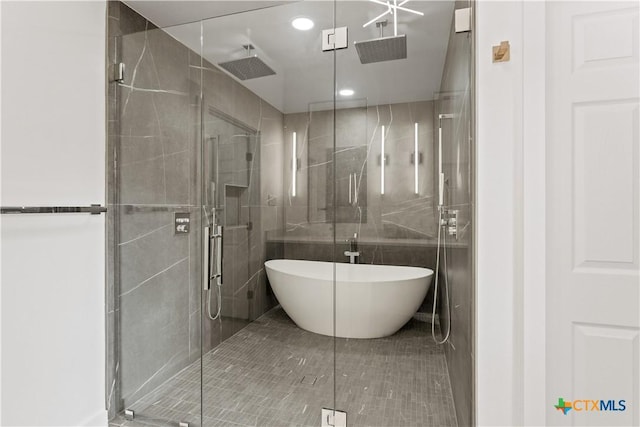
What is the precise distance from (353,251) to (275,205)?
0.48 metres

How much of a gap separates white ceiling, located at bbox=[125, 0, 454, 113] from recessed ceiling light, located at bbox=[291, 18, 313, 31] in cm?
2

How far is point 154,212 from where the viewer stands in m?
2.07

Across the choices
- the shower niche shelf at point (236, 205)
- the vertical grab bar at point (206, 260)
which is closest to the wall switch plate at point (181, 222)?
the vertical grab bar at point (206, 260)

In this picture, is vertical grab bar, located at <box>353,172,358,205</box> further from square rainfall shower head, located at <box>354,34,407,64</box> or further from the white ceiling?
square rainfall shower head, located at <box>354,34,407,64</box>

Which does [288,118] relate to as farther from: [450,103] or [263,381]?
[263,381]

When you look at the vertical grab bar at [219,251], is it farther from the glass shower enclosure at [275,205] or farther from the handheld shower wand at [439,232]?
the handheld shower wand at [439,232]

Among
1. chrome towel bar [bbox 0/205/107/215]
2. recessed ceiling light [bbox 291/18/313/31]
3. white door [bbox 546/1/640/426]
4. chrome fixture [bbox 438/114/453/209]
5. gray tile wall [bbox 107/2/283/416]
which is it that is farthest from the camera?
gray tile wall [bbox 107/2/283/416]

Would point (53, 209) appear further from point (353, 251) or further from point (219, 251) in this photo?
point (353, 251)

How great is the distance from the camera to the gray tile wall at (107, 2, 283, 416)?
198cm

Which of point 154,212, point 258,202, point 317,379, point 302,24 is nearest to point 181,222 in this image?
point 154,212

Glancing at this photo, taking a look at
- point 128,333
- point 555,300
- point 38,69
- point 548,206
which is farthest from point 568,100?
point 128,333

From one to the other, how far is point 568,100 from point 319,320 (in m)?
1.46

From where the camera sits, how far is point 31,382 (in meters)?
1.56

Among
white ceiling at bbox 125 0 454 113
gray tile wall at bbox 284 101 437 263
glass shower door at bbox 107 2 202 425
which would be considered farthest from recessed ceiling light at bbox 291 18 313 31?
glass shower door at bbox 107 2 202 425
